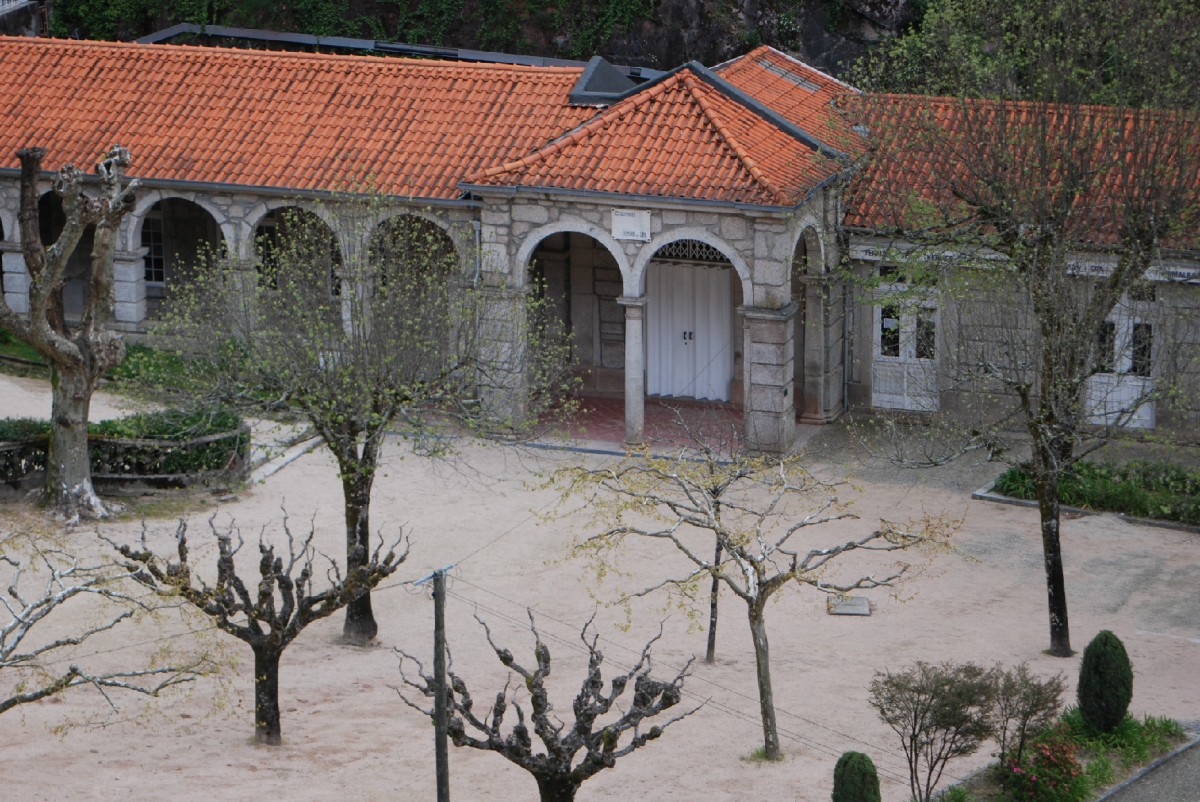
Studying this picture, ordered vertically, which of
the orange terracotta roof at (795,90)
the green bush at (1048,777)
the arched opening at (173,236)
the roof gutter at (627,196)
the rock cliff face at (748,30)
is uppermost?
the rock cliff face at (748,30)

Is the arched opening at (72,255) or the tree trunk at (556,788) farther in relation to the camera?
the arched opening at (72,255)

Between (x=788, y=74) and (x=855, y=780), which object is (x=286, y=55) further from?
(x=855, y=780)

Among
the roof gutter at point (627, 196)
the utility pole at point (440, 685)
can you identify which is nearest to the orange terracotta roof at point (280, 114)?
the roof gutter at point (627, 196)

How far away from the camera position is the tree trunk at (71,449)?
2755 centimetres

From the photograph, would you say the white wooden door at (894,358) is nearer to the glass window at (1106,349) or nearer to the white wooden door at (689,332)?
the white wooden door at (689,332)

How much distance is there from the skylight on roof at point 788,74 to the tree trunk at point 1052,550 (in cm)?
1313

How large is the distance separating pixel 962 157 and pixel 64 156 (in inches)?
Result: 616

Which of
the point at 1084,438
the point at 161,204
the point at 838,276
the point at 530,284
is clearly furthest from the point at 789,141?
the point at 161,204

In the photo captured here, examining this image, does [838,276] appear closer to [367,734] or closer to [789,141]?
[789,141]

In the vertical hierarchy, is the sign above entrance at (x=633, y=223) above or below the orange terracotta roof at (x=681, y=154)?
below

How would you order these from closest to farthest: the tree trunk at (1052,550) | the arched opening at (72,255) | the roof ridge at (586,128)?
the tree trunk at (1052,550) → the roof ridge at (586,128) → the arched opening at (72,255)

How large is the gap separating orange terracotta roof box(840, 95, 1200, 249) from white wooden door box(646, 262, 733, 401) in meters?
4.26

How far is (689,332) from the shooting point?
110ft

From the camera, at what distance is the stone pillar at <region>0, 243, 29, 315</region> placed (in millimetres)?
34125
